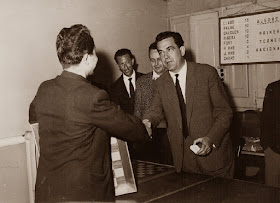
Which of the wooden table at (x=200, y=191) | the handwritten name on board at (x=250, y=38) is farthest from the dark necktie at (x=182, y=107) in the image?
the handwritten name on board at (x=250, y=38)

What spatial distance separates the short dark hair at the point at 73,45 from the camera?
1675 mm

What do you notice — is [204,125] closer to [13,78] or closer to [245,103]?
[13,78]

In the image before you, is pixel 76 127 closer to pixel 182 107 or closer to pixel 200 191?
pixel 200 191

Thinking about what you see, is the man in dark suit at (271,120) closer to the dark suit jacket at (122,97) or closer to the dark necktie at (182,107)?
the dark necktie at (182,107)

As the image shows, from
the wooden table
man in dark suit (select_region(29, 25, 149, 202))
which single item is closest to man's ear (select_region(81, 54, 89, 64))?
man in dark suit (select_region(29, 25, 149, 202))

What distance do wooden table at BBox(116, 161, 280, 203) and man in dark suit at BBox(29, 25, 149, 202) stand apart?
351 millimetres

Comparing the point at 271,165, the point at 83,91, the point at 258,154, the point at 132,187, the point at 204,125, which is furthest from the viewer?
the point at 258,154

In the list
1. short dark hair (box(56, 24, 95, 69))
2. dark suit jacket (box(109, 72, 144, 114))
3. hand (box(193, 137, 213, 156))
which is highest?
short dark hair (box(56, 24, 95, 69))

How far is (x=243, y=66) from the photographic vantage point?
16.9 feet

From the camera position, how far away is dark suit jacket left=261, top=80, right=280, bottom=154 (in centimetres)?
301

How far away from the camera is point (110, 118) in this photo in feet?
5.39

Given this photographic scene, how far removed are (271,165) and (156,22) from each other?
3492 mm

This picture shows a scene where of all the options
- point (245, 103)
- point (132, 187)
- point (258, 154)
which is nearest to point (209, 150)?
point (132, 187)

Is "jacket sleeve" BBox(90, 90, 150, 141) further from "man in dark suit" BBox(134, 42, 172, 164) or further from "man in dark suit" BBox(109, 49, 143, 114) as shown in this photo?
"man in dark suit" BBox(109, 49, 143, 114)
